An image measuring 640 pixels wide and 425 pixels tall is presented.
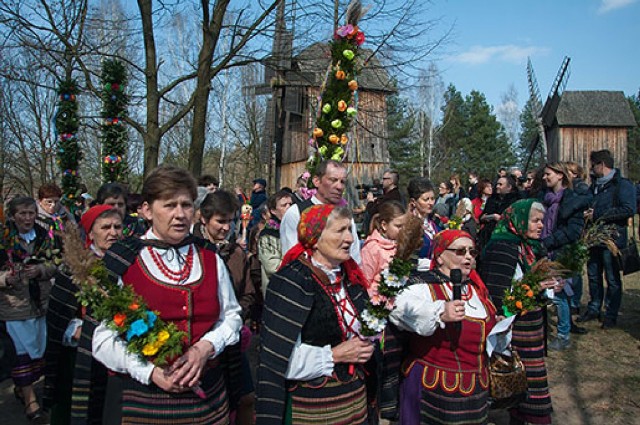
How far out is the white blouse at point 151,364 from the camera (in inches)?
95.5

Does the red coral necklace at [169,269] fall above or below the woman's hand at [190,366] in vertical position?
above

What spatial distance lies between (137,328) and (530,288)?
2726mm

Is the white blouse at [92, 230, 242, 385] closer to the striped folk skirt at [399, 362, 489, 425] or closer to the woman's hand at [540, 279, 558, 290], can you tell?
the striped folk skirt at [399, 362, 489, 425]

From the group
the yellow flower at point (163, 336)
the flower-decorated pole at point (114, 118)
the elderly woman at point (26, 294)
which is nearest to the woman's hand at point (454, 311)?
the yellow flower at point (163, 336)

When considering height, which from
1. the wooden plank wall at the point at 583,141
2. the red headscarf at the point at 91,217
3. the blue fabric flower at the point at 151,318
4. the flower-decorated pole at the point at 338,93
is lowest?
the blue fabric flower at the point at 151,318

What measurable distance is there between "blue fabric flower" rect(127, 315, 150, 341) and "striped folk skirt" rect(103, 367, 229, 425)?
0.38m

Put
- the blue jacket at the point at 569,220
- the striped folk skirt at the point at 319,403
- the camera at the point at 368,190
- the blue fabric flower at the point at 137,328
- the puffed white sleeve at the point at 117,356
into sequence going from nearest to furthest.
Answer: the blue fabric flower at the point at 137,328 → the puffed white sleeve at the point at 117,356 → the striped folk skirt at the point at 319,403 → the blue jacket at the point at 569,220 → the camera at the point at 368,190

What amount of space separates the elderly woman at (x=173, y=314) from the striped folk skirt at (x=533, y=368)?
8.80ft

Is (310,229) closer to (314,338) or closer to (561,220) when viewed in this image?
(314,338)

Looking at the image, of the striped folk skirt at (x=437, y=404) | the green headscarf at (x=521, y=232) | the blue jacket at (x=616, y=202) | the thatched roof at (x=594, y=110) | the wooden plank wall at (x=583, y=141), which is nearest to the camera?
the striped folk skirt at (x=437, y=404)

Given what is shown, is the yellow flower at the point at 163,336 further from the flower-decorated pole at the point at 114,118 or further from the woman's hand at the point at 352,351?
the flower-decorated pole at the point at 114,118

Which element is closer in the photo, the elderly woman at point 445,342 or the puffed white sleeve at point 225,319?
the puffed white sleeve at point 225,319

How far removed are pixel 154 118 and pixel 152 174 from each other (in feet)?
25.2

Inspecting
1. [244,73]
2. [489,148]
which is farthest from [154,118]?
[489,148]
